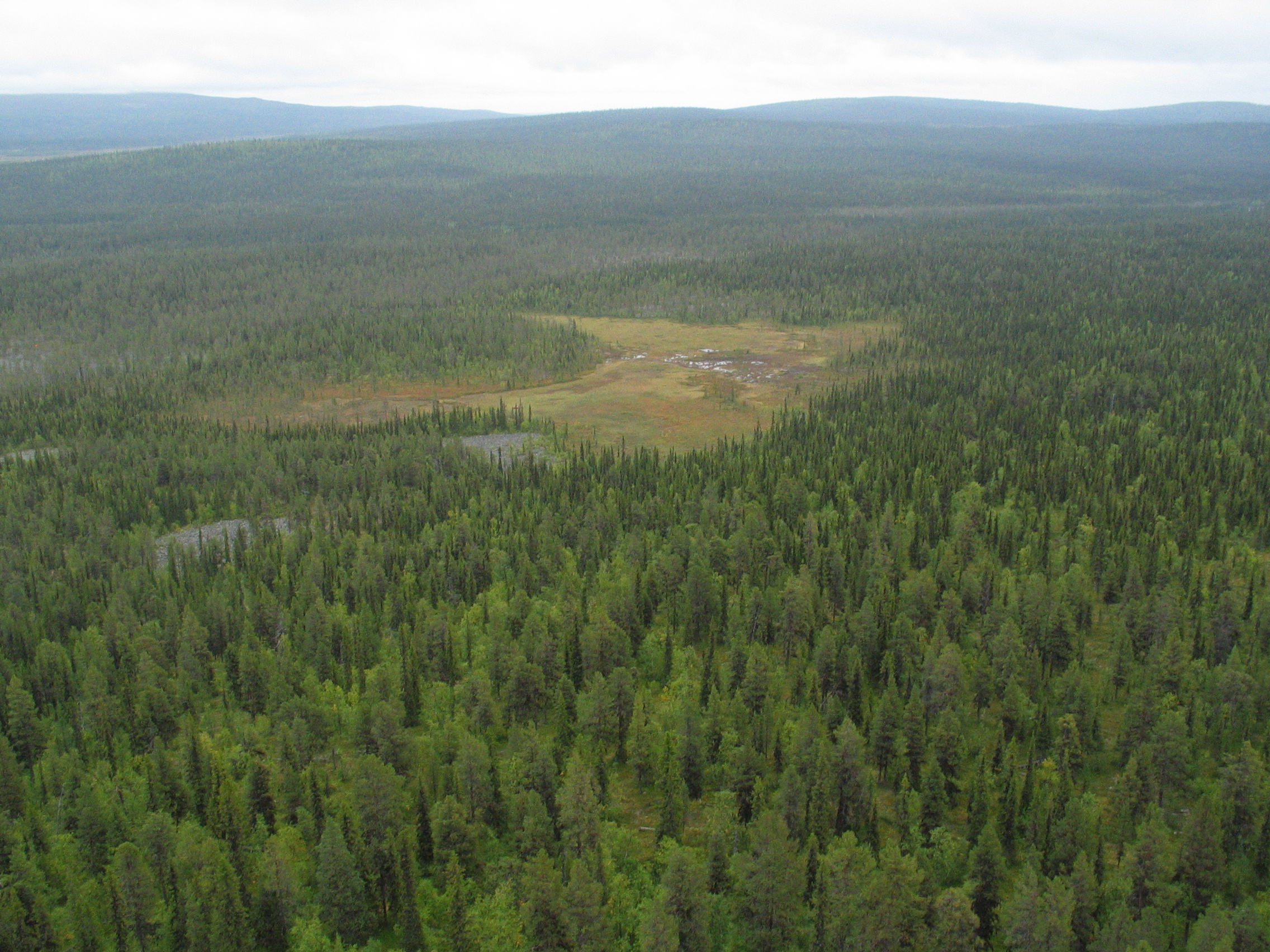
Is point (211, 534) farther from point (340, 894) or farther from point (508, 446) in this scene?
point (340, 894)

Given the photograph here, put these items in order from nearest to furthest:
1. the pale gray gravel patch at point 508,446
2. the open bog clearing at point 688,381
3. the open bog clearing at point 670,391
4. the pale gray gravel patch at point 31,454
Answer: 1. the pale gray gravel patch at point 31,454
2. the pale gray gravel patch at point 508,446
3. the open bog clearing at point 688,381
4. the open bog clearing at point 670,391

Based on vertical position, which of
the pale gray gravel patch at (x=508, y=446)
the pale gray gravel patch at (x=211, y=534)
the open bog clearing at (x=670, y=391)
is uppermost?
the open bog clearing at (x=670, y=391)

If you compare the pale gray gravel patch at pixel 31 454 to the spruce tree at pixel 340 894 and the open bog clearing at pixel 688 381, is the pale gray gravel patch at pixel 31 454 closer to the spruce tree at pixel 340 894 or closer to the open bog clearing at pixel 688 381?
the open bog clearing at pixel 688 381

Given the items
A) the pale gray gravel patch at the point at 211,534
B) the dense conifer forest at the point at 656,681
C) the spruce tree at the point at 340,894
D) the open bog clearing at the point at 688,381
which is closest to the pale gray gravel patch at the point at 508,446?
the dense conifer forest at the point at 656,681

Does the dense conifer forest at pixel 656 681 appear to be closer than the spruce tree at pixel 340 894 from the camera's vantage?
Yes

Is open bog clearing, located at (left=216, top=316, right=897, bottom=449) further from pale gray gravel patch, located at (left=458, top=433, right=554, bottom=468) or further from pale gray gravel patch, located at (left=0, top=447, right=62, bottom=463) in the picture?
pale gray gravel patch, located at (left=0, top=447, right=62, bottom=463)
